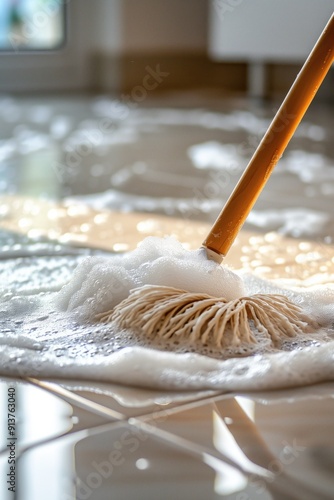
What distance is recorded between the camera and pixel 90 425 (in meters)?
0.67

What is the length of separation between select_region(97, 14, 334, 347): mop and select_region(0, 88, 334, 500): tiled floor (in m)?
0.09

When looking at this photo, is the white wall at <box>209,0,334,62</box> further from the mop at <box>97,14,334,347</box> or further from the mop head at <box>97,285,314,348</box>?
the mop head at <box>97,285,314,348</box>

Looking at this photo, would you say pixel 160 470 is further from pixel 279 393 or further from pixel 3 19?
pixel 3 19

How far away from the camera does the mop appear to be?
31.8 inches

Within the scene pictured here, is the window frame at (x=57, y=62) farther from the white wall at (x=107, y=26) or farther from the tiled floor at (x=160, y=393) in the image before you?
the tiled floor at (x=160, y=393)

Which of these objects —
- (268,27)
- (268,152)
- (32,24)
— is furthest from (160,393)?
(32,24)

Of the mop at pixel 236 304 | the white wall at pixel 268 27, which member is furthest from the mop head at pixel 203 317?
the white wall at pixel 268 27

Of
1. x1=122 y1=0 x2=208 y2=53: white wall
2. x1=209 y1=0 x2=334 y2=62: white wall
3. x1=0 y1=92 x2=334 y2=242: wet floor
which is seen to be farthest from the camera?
x1=122 y1=0 x2=208 y2=53: white wall

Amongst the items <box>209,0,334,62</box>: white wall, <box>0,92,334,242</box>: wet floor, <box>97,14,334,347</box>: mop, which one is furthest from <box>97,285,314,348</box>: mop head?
<box>209,0,334,62</box>: white wall

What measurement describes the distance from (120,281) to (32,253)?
36cm

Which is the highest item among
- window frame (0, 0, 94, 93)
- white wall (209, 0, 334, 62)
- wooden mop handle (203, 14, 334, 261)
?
wooden mop handle (203, 14, 334, 261)

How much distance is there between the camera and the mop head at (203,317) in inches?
31.6

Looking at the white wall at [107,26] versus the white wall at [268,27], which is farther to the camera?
the white wall at [107,26]

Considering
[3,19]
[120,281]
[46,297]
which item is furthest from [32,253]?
[3,19]
